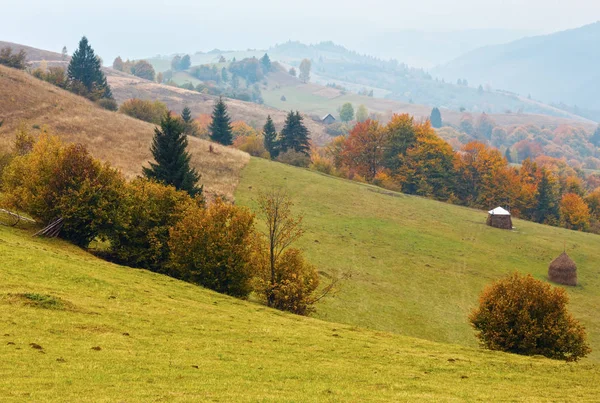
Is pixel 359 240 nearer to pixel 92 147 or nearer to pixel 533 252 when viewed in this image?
pixel 533 252

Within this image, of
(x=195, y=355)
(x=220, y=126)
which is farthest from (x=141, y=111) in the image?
(x=195, y=355)

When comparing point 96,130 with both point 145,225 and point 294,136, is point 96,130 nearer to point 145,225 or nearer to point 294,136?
point 145,225

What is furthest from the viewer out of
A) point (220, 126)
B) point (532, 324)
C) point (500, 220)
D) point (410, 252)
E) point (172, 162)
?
point (220, 126)

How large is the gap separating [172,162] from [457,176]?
87.3 meters

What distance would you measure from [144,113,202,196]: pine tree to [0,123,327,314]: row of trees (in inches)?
559

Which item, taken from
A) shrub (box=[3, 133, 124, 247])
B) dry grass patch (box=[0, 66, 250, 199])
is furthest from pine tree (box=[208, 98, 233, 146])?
shrub (box=[3, 133, 124, 247])

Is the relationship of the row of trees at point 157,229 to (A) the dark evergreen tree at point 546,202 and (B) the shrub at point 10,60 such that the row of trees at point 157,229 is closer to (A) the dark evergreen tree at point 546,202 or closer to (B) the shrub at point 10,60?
(B) the shrub at point 10,60

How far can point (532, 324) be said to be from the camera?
36.3 metres

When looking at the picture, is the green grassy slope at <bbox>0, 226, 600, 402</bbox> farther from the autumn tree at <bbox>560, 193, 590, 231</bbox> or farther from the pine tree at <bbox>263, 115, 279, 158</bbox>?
the autumn tree at <bbox>560, 193, 590, 231</bbox>

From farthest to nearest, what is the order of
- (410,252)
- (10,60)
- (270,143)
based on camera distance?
(270,143) < (10,60) < (410,252)

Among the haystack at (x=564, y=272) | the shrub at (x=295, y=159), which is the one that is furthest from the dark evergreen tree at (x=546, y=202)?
the haystack at (x=564, y=272)

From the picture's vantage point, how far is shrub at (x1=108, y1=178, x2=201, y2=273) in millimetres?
43469

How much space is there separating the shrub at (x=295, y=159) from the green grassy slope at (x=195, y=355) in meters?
87.3

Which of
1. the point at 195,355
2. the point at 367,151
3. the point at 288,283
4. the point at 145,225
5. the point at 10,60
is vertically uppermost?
the point at 10,60
